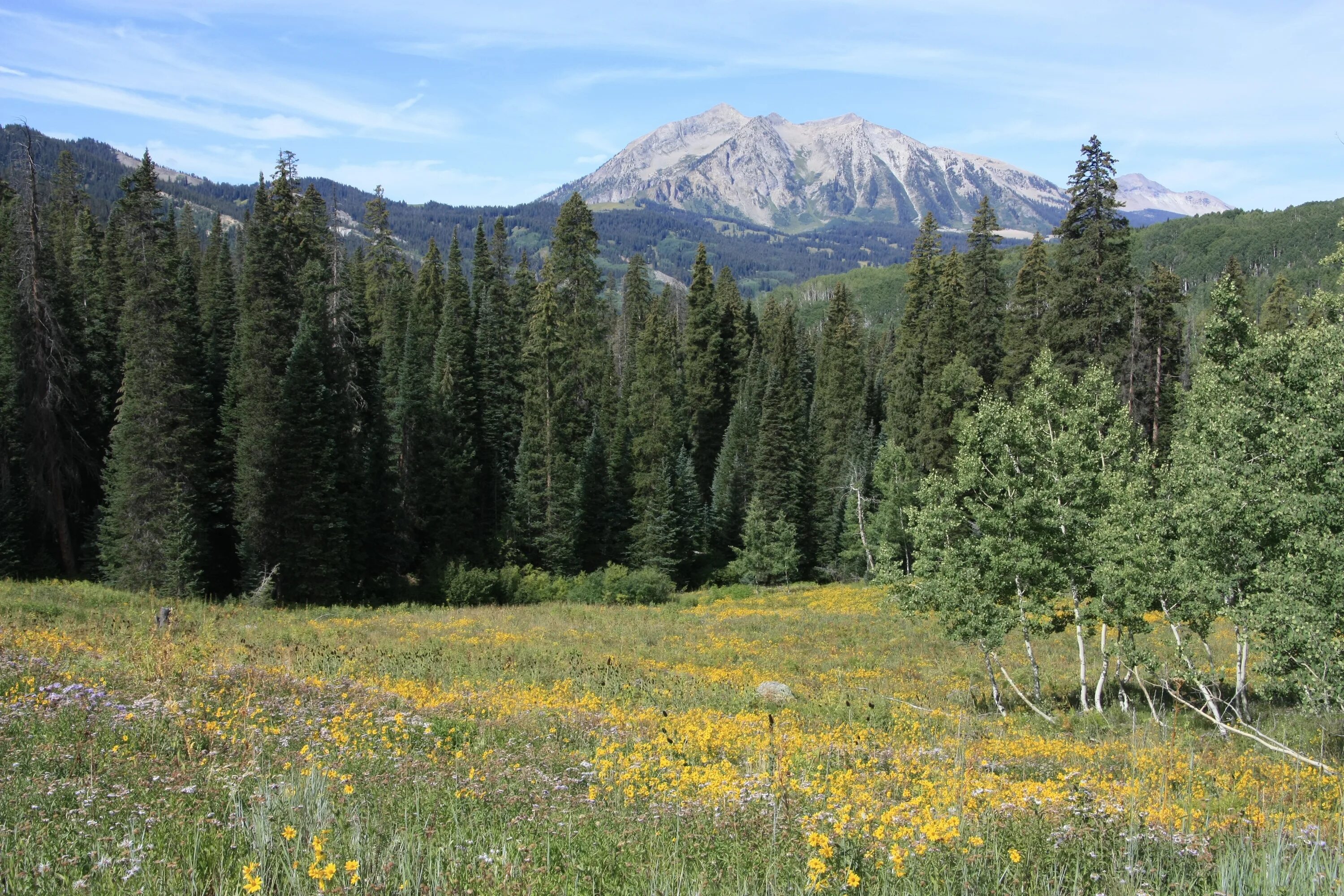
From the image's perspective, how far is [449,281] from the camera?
52281mm

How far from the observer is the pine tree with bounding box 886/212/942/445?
45.0 meters

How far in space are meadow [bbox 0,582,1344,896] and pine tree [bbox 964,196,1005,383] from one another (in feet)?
108

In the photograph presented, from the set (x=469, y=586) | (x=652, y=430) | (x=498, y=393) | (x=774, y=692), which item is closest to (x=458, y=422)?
(x=498, y=393)

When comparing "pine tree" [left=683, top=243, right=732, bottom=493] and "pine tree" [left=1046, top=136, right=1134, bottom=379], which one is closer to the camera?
"pine tree" [left=1046, top=136, right=1134, bottom=379]

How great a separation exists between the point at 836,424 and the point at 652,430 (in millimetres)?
14685

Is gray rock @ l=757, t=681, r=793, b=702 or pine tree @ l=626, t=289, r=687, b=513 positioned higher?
pine tree @ l=626, t=289, r=687, b=513

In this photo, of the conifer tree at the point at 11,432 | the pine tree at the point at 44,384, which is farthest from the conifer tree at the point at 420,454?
the conifer tree at the point at 11,432

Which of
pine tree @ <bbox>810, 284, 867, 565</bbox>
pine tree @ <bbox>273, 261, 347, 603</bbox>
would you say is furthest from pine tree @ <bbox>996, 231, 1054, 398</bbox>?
pine tree @ <bbox>273, 261, 347, 603</bbox>

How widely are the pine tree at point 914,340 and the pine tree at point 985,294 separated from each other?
7.29 feet

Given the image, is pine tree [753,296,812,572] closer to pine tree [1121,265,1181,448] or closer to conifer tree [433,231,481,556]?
conifer tree [433,231,481,556]

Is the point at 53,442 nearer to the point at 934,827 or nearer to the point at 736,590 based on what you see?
the point at 736,590

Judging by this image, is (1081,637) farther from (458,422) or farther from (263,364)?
(458,422)

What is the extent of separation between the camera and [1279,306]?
5266 cm

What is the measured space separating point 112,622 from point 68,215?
50.6 meters
